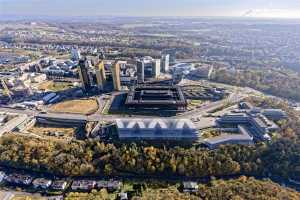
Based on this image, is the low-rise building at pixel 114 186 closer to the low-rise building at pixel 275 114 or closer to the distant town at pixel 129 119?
the distant town at pixel 129 119

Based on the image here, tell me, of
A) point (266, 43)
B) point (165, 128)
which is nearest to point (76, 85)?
point (165, 128)

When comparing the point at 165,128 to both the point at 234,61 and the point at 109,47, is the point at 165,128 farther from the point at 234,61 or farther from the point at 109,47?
the point at 109,47

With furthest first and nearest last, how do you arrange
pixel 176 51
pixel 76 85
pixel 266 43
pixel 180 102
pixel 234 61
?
pixel 266 43, pixel 176 51, pixel 234 61, pixel 76 85, pixel 180 102

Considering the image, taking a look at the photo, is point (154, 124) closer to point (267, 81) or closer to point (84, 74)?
point (84, 74)

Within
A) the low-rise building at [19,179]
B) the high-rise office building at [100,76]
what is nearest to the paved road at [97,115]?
the high-rise office building at [100,76]

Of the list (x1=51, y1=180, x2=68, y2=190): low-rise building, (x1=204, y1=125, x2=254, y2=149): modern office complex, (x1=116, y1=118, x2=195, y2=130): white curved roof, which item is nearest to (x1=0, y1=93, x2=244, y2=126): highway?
(x1=116, y1=118, x2=195, y2=130): white curved roof

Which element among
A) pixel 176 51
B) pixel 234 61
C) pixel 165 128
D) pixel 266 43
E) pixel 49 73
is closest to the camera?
pixel 165 128

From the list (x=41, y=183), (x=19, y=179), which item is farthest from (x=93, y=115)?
(x=19, y=179)
